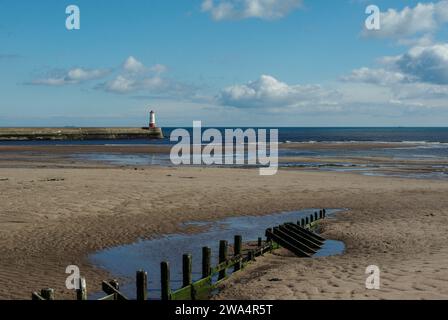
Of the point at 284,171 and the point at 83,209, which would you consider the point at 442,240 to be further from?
the point at 284,171

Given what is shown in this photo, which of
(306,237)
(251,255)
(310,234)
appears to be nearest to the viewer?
(251,255)

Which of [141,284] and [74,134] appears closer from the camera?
[141,284]

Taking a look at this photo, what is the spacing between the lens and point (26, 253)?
14133mm

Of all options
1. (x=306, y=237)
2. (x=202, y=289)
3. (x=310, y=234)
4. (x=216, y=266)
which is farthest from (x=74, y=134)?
(x=202, y=289)

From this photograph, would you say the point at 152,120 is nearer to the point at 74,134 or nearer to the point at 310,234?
the point at 74,134

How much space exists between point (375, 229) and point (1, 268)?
1164 cm

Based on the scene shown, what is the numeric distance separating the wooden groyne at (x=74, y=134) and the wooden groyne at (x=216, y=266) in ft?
328

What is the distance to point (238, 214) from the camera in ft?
68.1

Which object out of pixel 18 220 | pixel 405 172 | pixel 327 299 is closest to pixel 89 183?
pixel 18 220

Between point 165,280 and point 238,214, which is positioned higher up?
point 165,280

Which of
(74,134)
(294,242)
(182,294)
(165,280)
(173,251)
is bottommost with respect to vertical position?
(173,251)

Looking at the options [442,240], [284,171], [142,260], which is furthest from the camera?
[284,171]

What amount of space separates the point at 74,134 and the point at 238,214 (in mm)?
99131
